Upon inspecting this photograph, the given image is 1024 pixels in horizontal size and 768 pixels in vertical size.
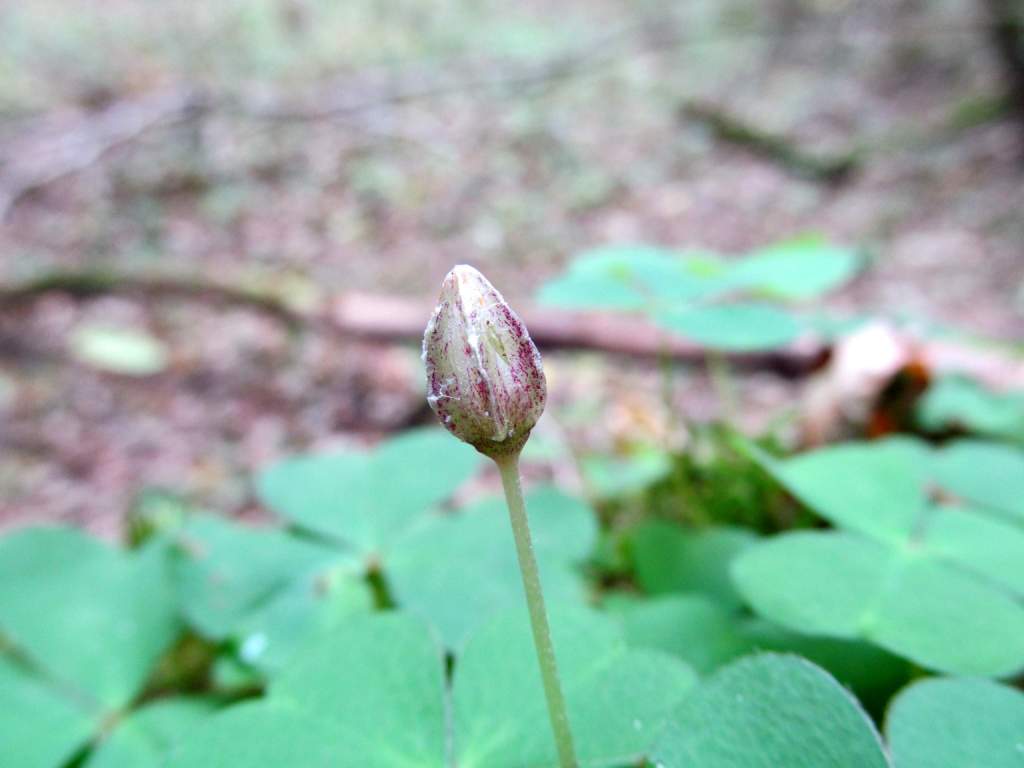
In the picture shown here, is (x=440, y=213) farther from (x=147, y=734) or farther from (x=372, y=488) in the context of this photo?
(x=147, y=734)

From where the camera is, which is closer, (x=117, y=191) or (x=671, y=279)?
(x=671, y=279)

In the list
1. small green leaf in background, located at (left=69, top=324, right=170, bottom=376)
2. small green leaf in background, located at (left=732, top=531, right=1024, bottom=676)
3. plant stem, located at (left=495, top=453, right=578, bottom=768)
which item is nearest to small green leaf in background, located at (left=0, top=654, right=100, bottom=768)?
plant stem, located at (left=495, top=453, right=578, bottom=768)

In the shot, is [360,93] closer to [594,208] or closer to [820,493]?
[594,208]

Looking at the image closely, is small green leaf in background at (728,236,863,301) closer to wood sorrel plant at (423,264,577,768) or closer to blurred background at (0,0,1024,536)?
blurred background at (0,0,1024,536)

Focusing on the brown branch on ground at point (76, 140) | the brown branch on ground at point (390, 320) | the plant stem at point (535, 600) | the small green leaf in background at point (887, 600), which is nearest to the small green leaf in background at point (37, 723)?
the plant stem at point (535, 600)

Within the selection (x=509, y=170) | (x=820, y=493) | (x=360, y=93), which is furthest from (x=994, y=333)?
(x=360, y=93)

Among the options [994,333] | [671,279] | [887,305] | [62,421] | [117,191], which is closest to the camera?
[671,279]
